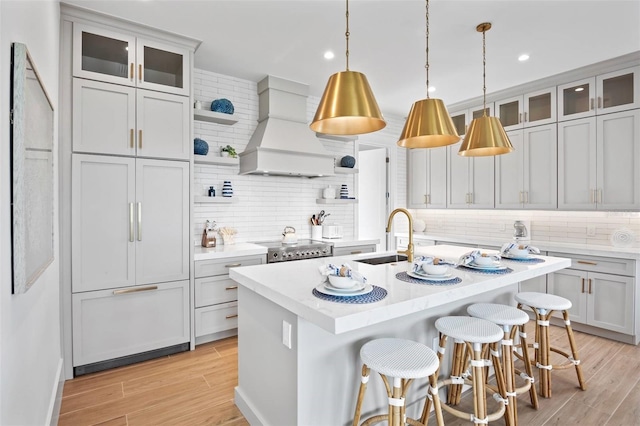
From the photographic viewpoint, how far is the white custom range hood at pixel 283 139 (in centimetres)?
384

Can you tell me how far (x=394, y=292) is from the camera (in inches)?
67.3

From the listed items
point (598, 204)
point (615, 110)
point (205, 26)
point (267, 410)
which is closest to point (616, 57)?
point (615, 110)

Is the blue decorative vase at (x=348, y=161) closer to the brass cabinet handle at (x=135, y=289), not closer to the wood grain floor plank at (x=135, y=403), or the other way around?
the brass cabinet handle at (x=135, y=289)

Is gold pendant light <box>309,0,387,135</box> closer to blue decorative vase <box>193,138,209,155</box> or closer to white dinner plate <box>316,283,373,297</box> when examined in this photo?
white dinner plate <box>316,283,373,297</box>

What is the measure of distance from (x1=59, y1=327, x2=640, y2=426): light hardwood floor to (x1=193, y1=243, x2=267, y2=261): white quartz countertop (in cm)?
89

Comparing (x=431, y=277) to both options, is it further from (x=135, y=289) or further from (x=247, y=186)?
(x=247, y=186)

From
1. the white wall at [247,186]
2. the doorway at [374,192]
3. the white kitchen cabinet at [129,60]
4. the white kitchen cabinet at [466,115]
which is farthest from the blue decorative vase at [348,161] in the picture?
the white kitchen cabinet at [129,60]

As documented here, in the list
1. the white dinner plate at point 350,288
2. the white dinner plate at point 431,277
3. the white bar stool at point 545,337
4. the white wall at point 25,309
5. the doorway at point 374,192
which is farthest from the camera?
the doorway at point 374,192

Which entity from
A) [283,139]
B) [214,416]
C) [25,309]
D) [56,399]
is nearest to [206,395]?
[214,416]

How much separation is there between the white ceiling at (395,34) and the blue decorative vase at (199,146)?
85 centimetres

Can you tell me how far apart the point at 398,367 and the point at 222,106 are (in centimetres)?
321

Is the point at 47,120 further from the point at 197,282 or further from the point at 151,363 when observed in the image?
the point at 151,363

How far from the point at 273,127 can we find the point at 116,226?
1949 mm

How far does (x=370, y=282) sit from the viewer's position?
1.92m
